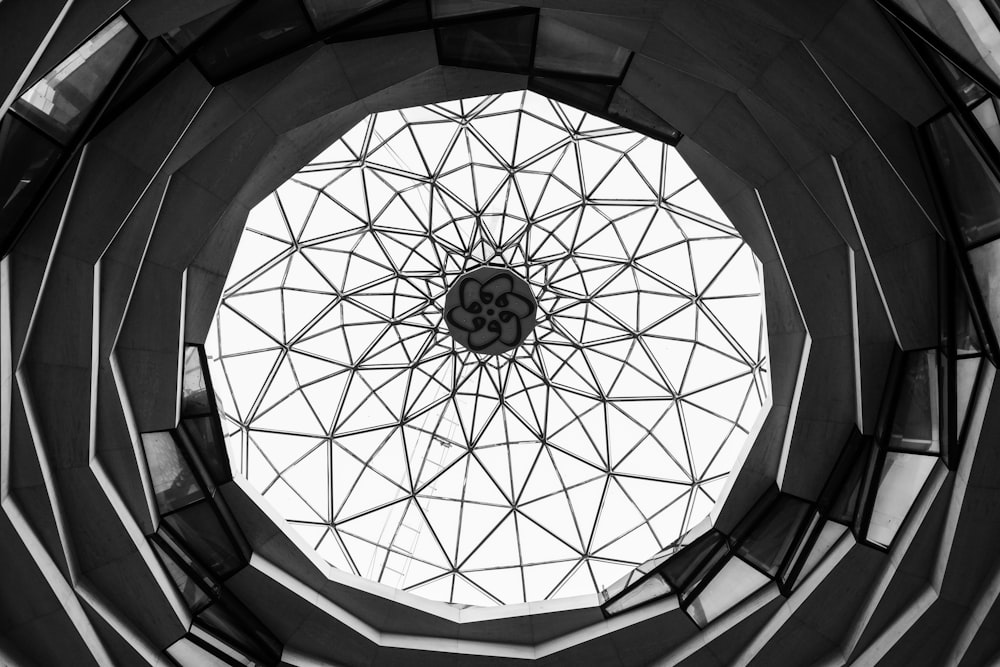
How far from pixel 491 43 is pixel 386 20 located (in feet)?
9.43

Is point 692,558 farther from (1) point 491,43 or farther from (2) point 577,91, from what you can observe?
(1) point 491,43

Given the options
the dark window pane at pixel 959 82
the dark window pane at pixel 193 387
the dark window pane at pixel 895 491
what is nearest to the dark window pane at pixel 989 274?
the dark window pane at pixel 959 82

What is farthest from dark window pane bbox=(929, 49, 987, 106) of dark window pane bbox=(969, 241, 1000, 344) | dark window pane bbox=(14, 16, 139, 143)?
dark window pane bbox=(14, 16, 139, 143)

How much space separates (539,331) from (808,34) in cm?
2027

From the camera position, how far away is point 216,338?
28.2 metres

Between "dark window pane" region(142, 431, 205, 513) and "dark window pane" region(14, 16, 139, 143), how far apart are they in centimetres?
1053

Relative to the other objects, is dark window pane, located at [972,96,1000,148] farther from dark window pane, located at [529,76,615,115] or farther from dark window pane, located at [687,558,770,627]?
dark window pane, located at [687,558,770,627]

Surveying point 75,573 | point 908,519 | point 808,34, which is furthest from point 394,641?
point 808,34

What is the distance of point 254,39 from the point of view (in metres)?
15.9

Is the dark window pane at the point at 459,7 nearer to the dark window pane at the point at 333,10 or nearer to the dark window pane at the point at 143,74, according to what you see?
the dark window pane at the point at 333,10

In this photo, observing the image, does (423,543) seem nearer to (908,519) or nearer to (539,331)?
(539,331)

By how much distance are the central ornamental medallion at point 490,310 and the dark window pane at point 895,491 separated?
53.3 ft

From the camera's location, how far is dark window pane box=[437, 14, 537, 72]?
58.4 ft

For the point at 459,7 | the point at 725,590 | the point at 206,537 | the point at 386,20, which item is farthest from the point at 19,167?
the point at 725,590
